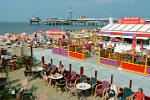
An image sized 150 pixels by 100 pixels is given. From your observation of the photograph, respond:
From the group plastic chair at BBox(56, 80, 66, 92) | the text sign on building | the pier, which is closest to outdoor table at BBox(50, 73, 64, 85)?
plastic chair at BBox(56, 80, 66, 92)

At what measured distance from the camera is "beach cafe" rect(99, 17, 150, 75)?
16.6m

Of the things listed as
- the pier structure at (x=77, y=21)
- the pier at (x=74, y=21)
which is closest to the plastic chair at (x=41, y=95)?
the pier at (x=74, y=21)

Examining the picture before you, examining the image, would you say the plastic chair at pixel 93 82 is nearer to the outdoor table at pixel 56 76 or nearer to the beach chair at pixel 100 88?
the beach chair at pixel 100 88

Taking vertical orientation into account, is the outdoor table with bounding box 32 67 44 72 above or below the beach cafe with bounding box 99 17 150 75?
below

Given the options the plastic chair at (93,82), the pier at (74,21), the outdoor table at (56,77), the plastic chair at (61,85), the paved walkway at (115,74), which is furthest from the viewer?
the pier at (74,21)

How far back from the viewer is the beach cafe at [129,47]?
1662 centimetres

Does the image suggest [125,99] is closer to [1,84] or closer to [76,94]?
[76,94]

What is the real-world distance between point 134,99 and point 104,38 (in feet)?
50.4

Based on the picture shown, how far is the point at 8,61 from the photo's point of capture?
1786cm

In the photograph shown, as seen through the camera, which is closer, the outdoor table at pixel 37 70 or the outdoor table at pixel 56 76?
the outdoor table at pixel 56 76

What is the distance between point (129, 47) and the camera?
2298 centimetres

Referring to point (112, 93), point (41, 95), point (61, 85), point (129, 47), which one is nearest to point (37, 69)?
point (61, 85)

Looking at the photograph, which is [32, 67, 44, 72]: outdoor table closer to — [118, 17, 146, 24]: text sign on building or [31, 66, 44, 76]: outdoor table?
[31, 66, 44, 76]: outdoor table

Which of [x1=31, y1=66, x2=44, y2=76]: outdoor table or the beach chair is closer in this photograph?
the beach chair
